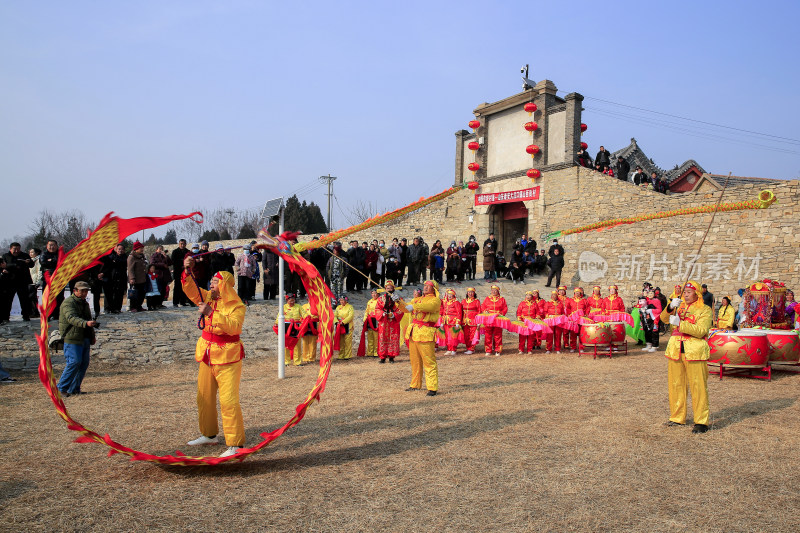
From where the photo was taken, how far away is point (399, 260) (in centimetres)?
1705

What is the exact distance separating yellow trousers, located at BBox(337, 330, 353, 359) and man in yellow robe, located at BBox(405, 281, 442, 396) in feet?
11.7

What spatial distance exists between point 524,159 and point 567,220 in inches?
140

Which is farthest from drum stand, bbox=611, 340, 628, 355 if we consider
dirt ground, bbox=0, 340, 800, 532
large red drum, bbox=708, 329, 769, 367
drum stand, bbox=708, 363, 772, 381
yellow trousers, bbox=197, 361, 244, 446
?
yellow trousers, bbox=197, 361, 244, 446

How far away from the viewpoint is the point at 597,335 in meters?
11.4

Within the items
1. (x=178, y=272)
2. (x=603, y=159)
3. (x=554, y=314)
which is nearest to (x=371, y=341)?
(x=554, y=314)

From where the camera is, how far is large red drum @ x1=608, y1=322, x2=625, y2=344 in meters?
11.6

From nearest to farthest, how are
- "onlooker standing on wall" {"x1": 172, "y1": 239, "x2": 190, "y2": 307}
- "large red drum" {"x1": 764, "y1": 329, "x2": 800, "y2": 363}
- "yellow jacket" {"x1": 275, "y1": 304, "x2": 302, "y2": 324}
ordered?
1. "large red drum" {"x1": 764, "y1": 329, "x2": 800, "y2": 363}
2. "yellow jacket" {"x1": 275, "y1": 304, "x2": 302, "y2": 324}
3. "onlooker standing on wall" {"x1": 172, "y1": 239, "x2": 190, "y2": 307}

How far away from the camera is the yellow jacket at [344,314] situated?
11.4 m

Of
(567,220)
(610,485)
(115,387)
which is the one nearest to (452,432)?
(610,485)

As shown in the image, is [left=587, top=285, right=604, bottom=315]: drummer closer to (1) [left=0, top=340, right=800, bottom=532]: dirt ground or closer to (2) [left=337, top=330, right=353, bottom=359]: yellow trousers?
(1) [left=0, top=340, right=800, bottom=532]: dirt ground

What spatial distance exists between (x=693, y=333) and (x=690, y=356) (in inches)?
10.6

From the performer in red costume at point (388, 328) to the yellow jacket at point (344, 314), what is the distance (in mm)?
584

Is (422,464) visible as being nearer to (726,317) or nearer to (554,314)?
(726,317)

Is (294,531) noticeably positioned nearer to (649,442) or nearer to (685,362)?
(649,442)
